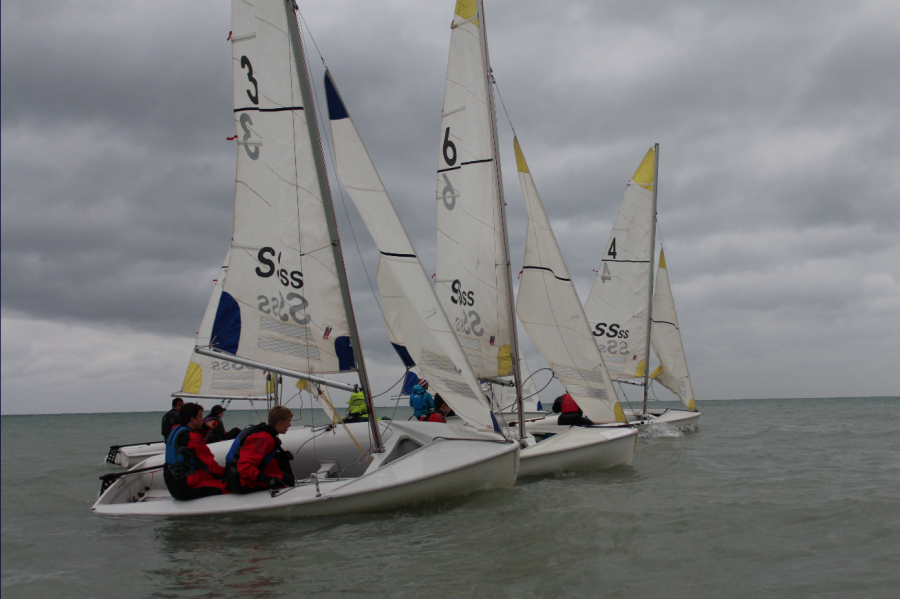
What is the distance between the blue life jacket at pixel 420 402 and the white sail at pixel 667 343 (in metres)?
8.56

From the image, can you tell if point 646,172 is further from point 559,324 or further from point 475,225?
point 475,225

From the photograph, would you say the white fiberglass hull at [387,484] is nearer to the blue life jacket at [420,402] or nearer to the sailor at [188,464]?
the sailor at [188,464]

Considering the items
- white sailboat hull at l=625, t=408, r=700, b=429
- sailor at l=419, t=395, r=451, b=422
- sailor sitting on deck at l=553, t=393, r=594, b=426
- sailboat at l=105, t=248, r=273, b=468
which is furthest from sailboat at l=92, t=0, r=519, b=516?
white sailboat hull at l=625, t=408, r=700, b=429

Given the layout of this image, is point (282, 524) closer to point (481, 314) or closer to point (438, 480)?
point (438, 480)

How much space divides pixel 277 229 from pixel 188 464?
104 inches

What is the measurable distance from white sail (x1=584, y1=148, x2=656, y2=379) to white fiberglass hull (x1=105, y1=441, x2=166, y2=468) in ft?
36.0

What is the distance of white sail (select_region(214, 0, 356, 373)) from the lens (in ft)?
21.3

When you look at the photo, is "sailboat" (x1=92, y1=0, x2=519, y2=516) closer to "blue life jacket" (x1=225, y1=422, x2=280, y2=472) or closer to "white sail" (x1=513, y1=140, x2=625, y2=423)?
"blue life jacket" (x1=225, y1=422, x2=280, y2=472)

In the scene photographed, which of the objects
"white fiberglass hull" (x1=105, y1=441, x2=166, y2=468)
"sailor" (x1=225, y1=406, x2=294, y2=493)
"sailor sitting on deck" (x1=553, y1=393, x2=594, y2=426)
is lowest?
"white fiberglass hull" (x1=105, y1=441, x2=166, y2=468)

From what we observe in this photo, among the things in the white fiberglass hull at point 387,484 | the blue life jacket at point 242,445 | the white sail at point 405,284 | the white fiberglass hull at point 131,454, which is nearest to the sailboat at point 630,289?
the white sail at point 405,284

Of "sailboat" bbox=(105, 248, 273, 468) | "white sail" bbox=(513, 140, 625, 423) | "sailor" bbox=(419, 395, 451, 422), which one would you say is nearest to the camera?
"sailor" bbox=(419, 395, 451, 422)

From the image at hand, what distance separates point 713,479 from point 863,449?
5278 mm

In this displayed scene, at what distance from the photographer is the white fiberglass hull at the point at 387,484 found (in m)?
5.52

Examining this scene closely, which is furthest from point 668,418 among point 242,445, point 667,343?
point 242,445
